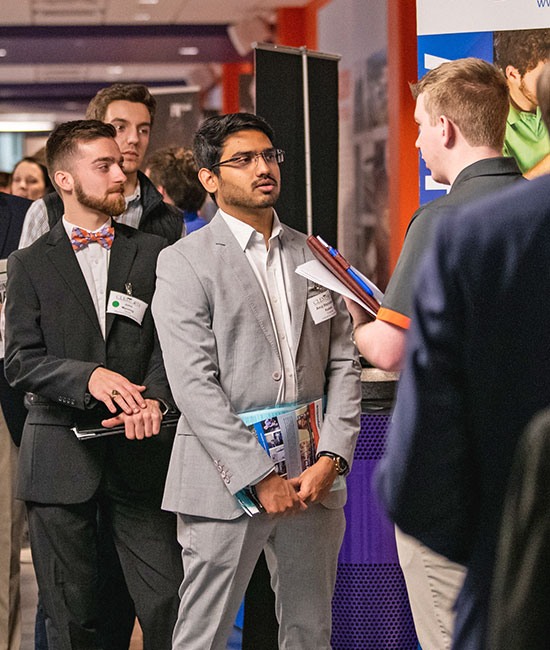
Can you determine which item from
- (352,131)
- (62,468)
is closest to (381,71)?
(352,131)

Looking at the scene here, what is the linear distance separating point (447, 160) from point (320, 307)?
1.89 ft

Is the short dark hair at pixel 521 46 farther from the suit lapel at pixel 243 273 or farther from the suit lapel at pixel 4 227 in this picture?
the suit lapel at pixel 4 227

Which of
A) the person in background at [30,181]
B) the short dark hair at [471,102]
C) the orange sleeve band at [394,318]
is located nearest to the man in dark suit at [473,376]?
the orange sleeve band at [394,318]

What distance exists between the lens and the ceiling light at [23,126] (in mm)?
15633

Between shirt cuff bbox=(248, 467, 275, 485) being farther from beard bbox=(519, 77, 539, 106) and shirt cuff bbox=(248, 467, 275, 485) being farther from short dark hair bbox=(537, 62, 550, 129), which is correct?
beard bbox=(519, 77, 539, 106)

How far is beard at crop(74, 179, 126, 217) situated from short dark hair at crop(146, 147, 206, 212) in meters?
1.77

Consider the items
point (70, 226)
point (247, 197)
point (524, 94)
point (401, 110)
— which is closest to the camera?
point (247, 197)

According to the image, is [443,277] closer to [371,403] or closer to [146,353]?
[146,353]

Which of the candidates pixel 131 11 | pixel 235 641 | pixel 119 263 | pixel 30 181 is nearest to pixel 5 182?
pixel 30 181

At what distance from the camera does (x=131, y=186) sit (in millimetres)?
3275

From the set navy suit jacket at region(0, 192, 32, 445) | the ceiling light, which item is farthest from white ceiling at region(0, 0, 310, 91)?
navy suit jacket at region(0, 192, 32, 445)

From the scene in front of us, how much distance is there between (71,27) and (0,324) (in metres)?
8.70

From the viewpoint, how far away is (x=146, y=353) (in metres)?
2.76

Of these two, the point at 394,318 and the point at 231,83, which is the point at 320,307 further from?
the point at 231,83
